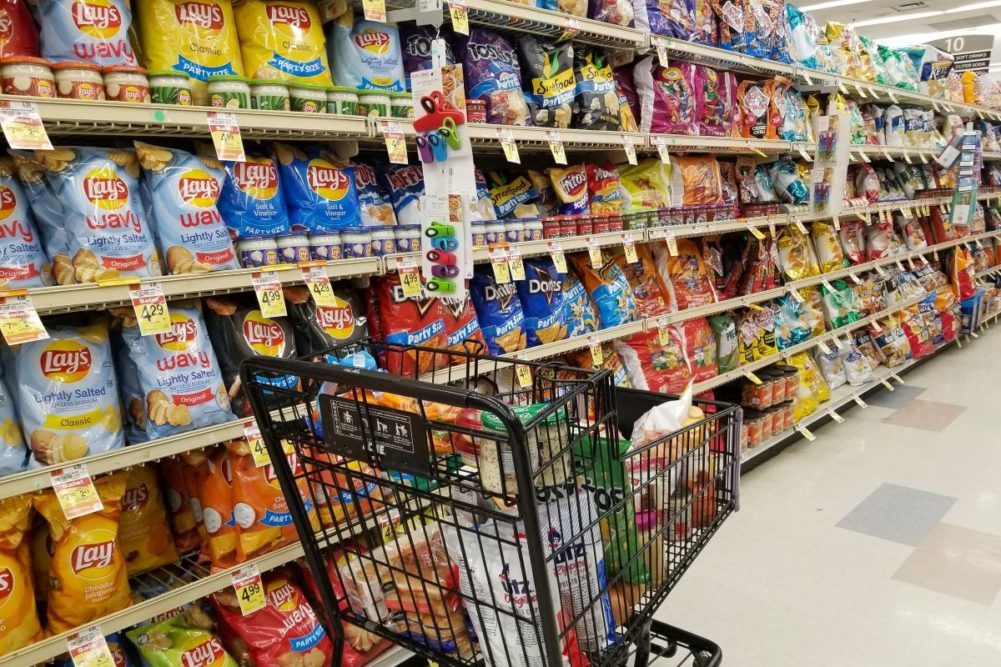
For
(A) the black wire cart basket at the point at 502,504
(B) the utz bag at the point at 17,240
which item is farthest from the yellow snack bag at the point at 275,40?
(A) the black wire cart basket at the point at 502,504

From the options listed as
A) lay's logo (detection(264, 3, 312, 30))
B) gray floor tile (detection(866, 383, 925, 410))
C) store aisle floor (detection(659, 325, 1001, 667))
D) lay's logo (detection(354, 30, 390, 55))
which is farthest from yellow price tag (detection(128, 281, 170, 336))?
gray floor tile (detection(866, 383, 925, 410))

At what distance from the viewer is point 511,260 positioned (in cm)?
209

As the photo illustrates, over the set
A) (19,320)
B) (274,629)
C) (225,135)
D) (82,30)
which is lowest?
(274,629)

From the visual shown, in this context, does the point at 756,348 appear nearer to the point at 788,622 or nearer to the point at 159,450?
the point at 788,622

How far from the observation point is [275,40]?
165 centimetres

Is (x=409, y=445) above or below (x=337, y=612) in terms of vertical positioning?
above

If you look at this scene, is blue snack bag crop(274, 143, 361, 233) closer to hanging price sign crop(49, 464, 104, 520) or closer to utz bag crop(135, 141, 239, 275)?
utz bag crop(135, 141, 239, 275)

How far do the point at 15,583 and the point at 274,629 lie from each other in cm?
60

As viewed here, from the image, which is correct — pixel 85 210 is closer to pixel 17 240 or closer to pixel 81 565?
pixel 17 240

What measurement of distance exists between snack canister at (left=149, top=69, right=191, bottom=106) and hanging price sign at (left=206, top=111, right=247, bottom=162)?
0.22ft

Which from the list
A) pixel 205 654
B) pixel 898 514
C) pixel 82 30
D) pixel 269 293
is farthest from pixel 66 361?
pixel 898 514

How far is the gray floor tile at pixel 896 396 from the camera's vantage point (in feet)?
13.6

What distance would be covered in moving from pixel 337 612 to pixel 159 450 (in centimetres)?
59

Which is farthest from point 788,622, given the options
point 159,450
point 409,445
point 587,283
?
point 159,450
